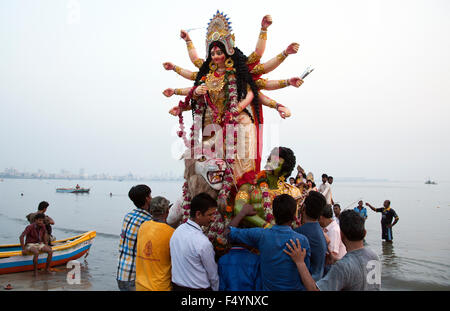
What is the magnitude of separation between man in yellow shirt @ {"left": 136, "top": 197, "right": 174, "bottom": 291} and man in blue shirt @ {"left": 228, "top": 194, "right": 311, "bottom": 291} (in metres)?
1.08

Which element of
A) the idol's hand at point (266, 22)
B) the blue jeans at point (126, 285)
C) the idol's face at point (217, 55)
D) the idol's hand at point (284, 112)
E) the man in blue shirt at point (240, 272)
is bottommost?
the blue jeans at point (126, 285)

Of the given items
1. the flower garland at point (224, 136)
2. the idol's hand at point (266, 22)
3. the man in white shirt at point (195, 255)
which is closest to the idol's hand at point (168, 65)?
the flower garland at point (224, 136)

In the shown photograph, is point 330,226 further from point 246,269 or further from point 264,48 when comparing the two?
point 264,48

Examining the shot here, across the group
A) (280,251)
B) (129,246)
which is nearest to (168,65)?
(129,246)

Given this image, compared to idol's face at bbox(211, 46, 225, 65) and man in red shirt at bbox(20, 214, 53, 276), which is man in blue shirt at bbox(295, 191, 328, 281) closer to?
idol's face at bbox(211, 46, 225, 65)

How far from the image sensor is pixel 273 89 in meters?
5.76

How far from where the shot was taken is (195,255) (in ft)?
11.6

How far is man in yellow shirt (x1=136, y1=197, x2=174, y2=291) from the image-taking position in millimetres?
3844

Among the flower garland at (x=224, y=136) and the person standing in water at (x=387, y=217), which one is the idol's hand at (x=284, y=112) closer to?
the flower garland at (x=224, y=136)

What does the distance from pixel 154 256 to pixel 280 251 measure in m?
1.44

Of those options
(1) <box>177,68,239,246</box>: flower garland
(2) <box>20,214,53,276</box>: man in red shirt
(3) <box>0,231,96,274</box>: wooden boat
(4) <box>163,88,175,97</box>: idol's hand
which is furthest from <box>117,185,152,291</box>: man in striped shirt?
(3) <box>0,231,96,274</box>: wooden boat

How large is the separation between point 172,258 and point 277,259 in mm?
1129

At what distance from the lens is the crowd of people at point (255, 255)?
3072mm

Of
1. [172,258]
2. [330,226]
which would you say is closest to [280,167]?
[330,226]
